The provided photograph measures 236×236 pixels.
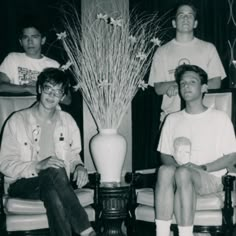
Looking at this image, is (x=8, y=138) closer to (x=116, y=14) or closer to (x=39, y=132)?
(x=39, y=132)

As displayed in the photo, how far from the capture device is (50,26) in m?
4.42

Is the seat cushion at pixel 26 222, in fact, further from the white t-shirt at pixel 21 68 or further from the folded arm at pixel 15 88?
the white t-shirt at pixel 21 68

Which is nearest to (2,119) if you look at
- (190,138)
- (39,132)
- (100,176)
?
(39,132)

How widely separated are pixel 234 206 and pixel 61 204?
3.22 feet

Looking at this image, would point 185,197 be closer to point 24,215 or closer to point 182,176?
point 182,176

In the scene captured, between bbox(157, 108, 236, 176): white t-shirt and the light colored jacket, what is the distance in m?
0.65

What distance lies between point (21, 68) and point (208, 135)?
149 cm

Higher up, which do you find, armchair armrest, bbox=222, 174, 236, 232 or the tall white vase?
the tall white vase

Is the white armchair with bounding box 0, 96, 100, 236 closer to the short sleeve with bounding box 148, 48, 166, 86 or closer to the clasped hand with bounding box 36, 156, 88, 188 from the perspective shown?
the clasped hand with bounding box 36, 156, 88, 188

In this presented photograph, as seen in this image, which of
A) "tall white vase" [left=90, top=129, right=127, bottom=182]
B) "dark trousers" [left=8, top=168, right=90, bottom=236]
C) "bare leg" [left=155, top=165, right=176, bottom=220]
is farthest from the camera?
"tall white vase" [left=90, top=129, right=127, bottom=182]

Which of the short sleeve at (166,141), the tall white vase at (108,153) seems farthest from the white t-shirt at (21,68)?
the short sleeve at (166,141)

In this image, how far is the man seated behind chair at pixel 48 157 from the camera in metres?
2.64

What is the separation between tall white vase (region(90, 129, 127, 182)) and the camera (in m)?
3.09

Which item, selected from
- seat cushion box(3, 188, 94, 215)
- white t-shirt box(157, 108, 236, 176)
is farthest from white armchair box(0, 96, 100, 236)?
white t-shirt box(157, 108, 236, 176)
